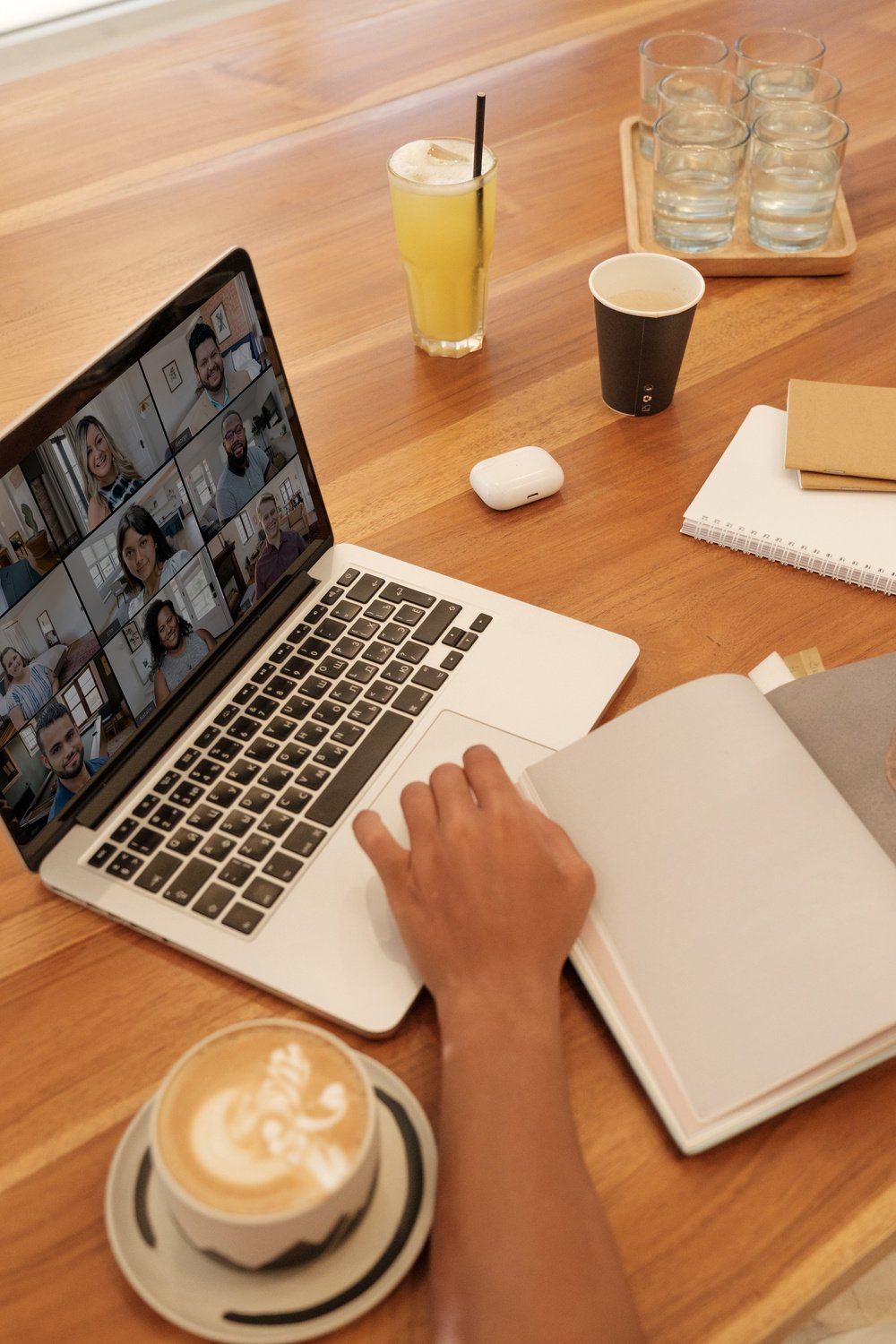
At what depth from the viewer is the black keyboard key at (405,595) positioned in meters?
0.84

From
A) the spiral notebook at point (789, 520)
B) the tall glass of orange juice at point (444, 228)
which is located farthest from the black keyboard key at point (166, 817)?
the tall glass of orange juice at point (444, 228)

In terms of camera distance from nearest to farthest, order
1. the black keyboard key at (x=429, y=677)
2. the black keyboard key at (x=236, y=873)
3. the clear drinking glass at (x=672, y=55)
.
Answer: the black keyboard key at (x=236, y=873) → the black keyboard key at (x=429, y=677) → the clear drinking glass at (x=672, y=55)

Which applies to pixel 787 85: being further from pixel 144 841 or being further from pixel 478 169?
pixel 144 841

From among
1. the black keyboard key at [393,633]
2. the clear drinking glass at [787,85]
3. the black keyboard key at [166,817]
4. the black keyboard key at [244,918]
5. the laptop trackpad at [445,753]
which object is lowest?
the laptop trackpad at [445,753]

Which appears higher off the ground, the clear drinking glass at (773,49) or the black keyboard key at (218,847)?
the clear drinking glass at (773,49)

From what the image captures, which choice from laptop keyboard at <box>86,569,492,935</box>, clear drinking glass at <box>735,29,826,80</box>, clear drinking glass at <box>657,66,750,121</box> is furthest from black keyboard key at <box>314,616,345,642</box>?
clear drinking glass at <box>735,29,826,80</box>

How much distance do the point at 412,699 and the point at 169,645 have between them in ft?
0.53

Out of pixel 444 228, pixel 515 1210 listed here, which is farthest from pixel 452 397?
pixel 515 1210

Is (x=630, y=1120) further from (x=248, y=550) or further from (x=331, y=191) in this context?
(x=331, y=191)

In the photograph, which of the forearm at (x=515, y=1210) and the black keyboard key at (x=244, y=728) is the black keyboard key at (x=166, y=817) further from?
the forearm at (x=515, y=1210)

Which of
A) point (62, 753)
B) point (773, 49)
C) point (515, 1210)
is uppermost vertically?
point (773, 49)

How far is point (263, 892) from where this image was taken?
2.19 ft

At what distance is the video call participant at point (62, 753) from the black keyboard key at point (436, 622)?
239 millimetres

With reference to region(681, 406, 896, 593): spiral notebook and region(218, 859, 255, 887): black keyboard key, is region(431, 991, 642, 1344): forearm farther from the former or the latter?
region(681, 406, 896, 593): spiral notebook
